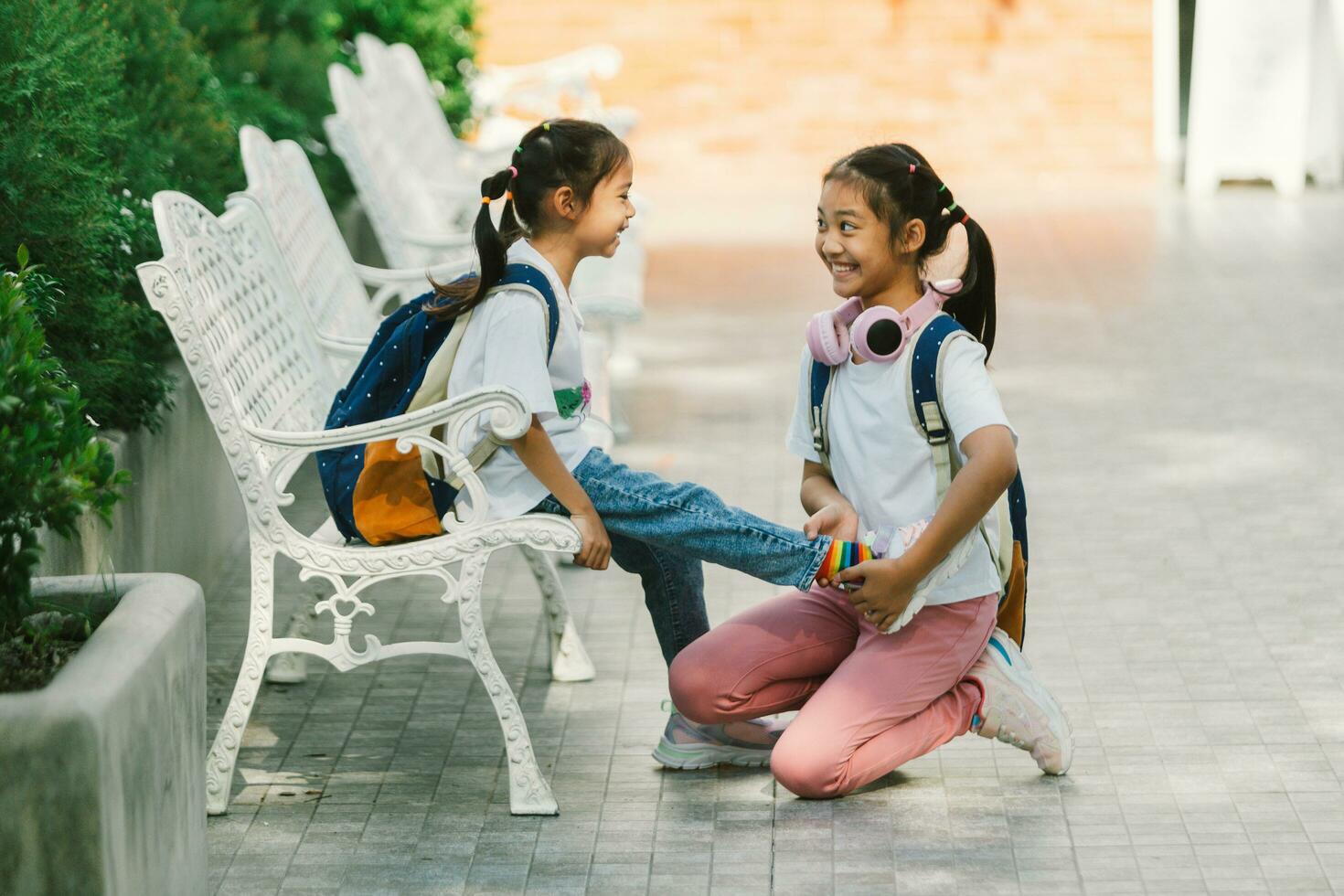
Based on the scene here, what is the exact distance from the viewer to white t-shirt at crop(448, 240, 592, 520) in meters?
3.79

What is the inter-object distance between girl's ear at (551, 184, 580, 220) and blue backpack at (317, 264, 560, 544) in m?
0.18

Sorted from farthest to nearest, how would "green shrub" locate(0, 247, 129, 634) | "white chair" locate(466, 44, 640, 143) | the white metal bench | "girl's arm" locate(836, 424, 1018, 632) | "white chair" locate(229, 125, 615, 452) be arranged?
"white chair" locate(466, 44, 640, 143)
the white metal bench
"white chair" locate(229, 125, 615, 452)
"girl's arm" locate(836, 424, 1018, 632)
"green shrub" locate(0, 247, 129, 634)

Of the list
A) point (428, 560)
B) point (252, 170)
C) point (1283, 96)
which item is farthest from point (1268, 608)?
point (1283, 96)

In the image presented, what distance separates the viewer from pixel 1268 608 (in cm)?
511

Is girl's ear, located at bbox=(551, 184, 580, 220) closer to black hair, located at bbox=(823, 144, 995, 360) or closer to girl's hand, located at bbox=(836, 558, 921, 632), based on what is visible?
black hair, located at bbox=(823, 144, 995, 360)

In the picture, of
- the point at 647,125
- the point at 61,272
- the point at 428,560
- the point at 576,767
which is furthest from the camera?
the point at 647,125

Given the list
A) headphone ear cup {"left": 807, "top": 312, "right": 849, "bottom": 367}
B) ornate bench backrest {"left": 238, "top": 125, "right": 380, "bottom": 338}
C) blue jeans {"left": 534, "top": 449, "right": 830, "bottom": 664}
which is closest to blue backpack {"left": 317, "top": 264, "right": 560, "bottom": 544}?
blue jeans {"left": 534, "top": 449, "right": 830, "bottom": 664}

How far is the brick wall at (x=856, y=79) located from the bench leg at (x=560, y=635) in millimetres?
11194

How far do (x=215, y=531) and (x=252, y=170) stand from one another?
3.89 feet

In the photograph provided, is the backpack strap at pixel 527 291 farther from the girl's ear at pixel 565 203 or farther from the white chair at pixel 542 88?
the white chair at pixel 542 88

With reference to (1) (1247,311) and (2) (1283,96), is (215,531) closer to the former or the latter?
(1) (1247,311)

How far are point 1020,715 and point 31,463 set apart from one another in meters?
2.12

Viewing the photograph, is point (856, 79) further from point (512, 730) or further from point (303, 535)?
point (512, 730)

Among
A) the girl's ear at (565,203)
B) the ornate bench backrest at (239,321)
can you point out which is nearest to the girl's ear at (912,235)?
the girl's ear at (565,203)
